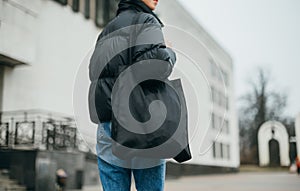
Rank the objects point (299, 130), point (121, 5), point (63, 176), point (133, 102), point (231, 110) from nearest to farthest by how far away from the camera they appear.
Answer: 1. point (133, 102)
2. point (121, 5)
3. point (63, 176)
4. point (299, 130)
5. point (231, 110)

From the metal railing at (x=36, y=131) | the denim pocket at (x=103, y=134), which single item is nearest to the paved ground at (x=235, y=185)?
the metal railing at (x=36, y=131)

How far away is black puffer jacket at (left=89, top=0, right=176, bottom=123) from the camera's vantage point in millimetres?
2111

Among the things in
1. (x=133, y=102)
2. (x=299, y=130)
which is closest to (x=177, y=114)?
(x=133, y=102)

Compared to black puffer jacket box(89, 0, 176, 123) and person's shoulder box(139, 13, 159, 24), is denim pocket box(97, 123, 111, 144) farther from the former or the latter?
person's shoulder box(139, 13, 159, 24)

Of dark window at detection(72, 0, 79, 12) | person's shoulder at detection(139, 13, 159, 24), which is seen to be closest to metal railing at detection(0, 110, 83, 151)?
dark window at detection(72, 0, 79, 12)

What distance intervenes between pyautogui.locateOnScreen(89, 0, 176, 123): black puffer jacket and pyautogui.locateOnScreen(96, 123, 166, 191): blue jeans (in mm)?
115

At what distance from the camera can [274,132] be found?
46.4 metres

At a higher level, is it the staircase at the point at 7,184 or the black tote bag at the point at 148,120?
the black tote bag at the point at 148,120

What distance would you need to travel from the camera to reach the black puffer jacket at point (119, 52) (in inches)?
83.1

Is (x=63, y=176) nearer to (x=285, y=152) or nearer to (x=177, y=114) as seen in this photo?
(x=177, y=114)

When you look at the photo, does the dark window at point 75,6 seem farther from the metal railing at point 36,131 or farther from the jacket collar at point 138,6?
the jacket collar at point 138,6

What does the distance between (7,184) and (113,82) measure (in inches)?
469

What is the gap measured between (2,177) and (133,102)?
1252 cm

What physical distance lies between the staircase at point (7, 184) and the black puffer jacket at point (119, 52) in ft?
37.3
